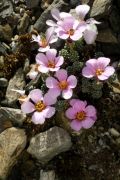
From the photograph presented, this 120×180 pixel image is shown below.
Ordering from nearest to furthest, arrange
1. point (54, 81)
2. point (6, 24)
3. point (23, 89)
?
point (54, 81) → point (23, 89) → point (6, 24)

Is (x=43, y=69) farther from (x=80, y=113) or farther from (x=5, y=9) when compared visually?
(x=5, y=9)

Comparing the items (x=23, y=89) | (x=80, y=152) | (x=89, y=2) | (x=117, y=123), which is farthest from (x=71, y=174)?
(x=89, y=2)

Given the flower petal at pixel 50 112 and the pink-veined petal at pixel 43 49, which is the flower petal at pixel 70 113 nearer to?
the flower petal at pixel 50 112

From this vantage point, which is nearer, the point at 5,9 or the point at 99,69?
the point at 99,69

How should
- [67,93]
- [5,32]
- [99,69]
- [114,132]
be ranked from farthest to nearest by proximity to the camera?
[5,32] < [114,132] < [99,69] < [67,93]

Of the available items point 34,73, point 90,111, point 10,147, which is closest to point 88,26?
point 34,73

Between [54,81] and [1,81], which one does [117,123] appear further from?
[1,81]

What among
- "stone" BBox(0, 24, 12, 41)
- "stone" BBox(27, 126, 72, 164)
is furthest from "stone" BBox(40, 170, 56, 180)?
"stone" BBox(0, 24, 12, 41)
